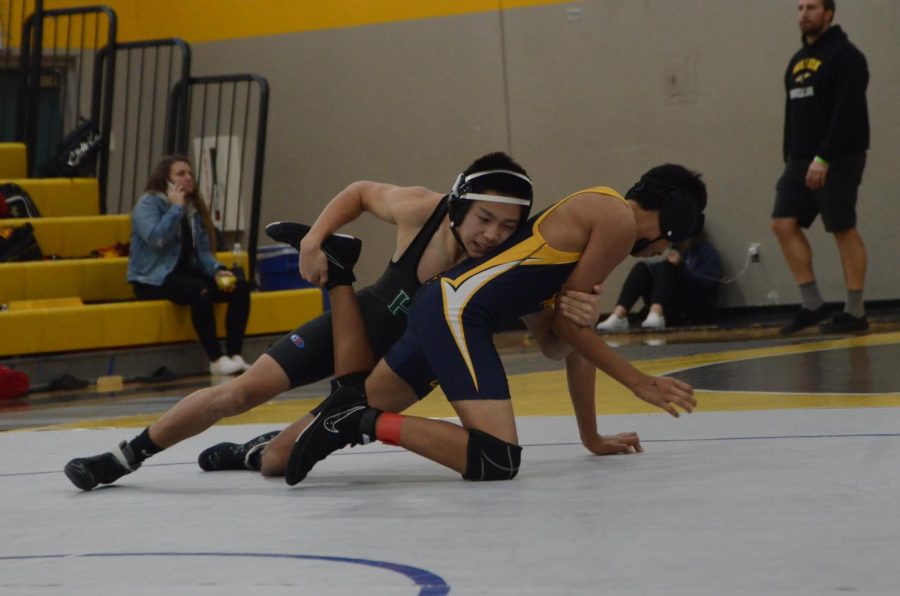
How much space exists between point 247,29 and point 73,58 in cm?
140

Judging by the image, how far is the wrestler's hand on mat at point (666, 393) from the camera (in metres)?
3.01

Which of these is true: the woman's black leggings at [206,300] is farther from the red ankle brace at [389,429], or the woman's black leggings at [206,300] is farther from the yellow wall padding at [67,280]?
the red ankle brace at [389,429]

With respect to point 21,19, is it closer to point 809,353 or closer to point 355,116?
point 355,116

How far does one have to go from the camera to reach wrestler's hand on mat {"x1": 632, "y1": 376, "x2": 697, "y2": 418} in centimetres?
301

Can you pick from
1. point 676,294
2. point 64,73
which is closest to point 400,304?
point 676,294

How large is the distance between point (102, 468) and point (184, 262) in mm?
4832

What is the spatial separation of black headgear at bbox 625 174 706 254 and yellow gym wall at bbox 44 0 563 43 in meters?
7.05

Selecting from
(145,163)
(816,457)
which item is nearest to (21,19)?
(145,163)

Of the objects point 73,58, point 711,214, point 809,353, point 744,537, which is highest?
point 73,58

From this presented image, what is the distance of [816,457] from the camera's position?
120 inches

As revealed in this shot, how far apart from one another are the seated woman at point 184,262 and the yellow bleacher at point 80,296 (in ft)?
0.55

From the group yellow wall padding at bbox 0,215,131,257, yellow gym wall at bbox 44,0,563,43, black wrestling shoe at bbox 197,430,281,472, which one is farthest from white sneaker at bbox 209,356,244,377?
black wrestling shoe at bbox 197,430,281,472

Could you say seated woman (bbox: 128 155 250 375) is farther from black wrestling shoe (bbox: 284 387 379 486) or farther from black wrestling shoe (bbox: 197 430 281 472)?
black wrestling shoe (bbox: 284 387 379 486)

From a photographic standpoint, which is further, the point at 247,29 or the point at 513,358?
the point at 247,29
